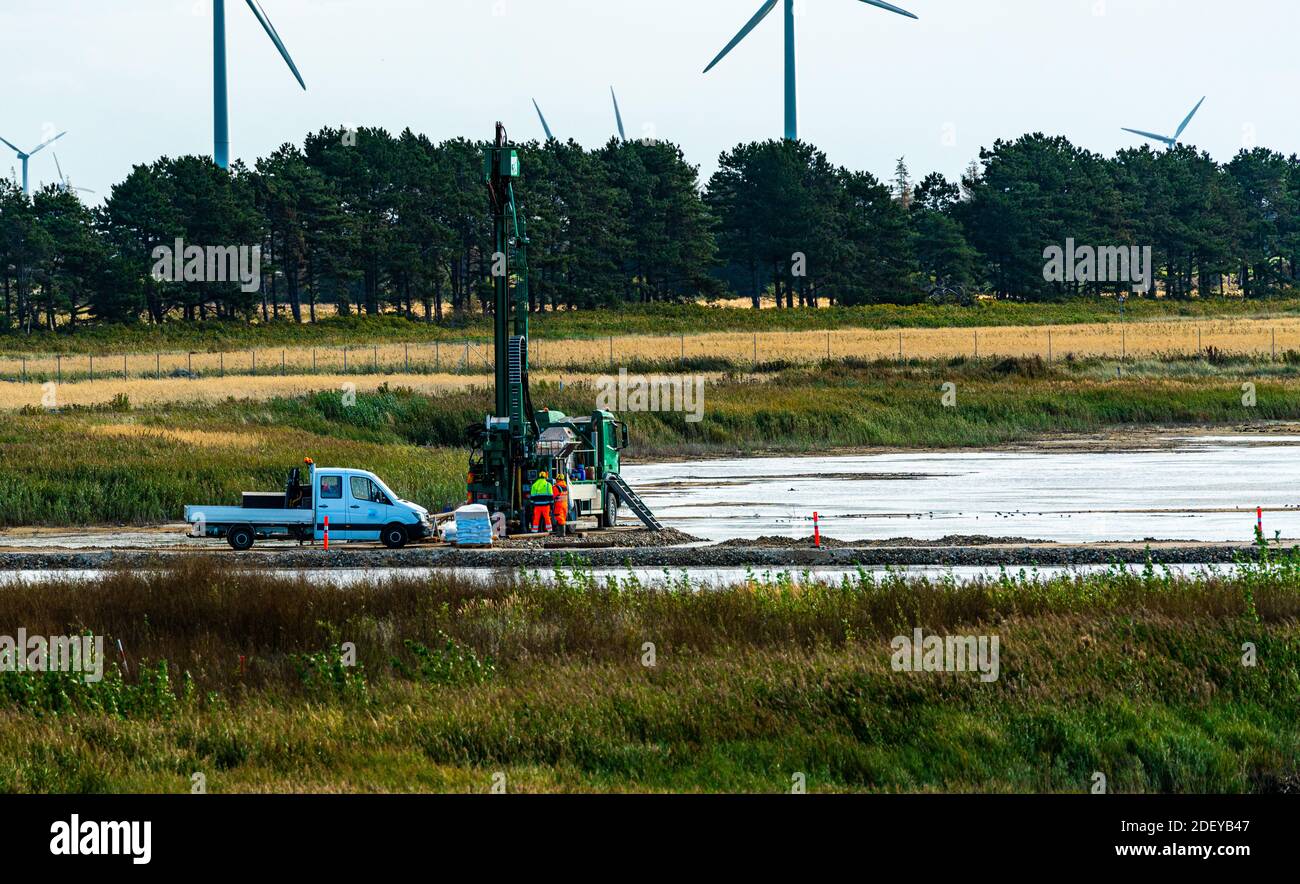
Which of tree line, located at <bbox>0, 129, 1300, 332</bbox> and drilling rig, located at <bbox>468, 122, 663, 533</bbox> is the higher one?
tree line, located at <bbox>0, 129, 1300, 332</bbox>

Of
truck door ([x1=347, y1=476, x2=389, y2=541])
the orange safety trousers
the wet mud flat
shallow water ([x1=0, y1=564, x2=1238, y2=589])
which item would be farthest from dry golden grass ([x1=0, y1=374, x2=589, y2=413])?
shallow water ([x1=0, y1=564, x2=1238, y2=589])

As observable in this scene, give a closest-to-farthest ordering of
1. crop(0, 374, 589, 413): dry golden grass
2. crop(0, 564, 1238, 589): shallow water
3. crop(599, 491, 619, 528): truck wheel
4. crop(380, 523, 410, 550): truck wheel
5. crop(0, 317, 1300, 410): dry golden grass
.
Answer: crop(0, 564, 1238, 589): shallow water < crop(380, 523, 410, 550): truck wheel < crop(599, 491, 619, 528): truck wheel < crop(0, 374, 589, 413): dry golden grass < crop(0, 317, 1300, 410): dry golden grass

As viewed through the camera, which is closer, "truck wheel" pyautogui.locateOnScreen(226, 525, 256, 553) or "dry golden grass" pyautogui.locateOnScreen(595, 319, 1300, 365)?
"truck wheel" pyautogui.locateOnScreen(226, 525, 256, 553)

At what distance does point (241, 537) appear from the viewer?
35.2m

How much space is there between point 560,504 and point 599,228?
365 ft

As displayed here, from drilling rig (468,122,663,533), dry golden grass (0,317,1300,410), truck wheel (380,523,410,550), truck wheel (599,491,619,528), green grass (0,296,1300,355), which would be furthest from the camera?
green grass (0,296,1300,355)

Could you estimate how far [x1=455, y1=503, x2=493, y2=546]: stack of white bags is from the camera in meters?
34.5

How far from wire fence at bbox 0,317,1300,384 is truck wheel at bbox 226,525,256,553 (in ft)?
173

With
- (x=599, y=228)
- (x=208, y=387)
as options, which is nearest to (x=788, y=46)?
(x=599, y=228)

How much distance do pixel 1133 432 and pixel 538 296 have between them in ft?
282

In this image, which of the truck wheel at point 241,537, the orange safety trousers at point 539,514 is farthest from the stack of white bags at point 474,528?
the truck wheel at point 241,537

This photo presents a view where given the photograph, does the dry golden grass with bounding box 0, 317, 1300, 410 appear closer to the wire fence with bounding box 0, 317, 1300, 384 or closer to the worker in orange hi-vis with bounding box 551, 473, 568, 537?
the wire fence with bounding box 0, 317, 1300, 384

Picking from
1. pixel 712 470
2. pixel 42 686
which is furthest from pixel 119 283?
pixel 42 686

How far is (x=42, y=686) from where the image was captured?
1753cm
